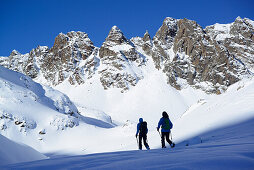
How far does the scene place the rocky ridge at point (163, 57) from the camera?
94.6m

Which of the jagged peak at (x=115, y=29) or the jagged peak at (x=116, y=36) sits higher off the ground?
the jagged peak at (x=115, y=29)

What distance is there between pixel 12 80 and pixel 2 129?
940cm

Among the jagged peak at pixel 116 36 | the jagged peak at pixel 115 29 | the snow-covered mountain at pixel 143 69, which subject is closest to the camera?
the snow-covered mountain at pixel 143 69

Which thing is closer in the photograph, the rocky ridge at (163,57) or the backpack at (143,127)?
the backpack at (143,127)

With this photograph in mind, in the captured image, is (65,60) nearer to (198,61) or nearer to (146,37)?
(146,37)

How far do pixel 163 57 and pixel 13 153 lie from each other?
10335cm

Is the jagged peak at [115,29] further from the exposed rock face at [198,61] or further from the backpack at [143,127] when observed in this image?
the backpack at [143,127]

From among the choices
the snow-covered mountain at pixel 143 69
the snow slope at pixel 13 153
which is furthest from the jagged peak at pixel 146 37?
the snow slope at pixel 13 153

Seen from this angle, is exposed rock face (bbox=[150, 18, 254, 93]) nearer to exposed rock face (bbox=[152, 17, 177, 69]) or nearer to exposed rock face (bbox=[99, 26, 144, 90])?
exposed rock face (bbox=[152, 17, 177, 69])

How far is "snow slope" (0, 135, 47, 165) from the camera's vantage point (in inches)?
299

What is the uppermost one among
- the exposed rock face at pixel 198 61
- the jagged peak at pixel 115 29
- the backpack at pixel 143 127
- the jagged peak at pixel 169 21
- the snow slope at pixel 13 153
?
the jagged peak at pixel 169 21

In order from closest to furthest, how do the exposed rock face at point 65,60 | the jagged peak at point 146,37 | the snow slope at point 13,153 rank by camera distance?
the snow slope at point 13,153 < the exposed rock face at point 65,60 < the jagged peak at point 146,37

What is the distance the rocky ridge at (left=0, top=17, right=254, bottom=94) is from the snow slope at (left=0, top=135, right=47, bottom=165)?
87022 millimetres

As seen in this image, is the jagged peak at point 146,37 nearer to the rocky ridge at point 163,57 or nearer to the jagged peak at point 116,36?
the rocky ridge at point 163,57
